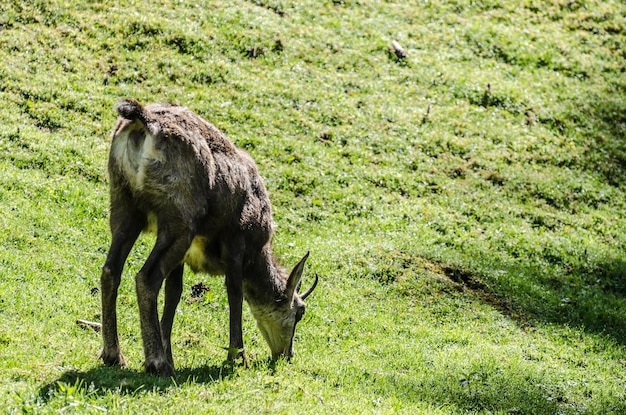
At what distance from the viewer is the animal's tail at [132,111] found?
8078 mm

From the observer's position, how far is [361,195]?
16.9m

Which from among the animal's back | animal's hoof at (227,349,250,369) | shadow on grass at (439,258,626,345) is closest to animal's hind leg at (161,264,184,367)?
the animal's back

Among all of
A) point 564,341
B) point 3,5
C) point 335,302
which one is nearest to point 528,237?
point 564,341

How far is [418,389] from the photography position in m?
10.1

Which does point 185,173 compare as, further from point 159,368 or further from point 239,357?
point 239,357

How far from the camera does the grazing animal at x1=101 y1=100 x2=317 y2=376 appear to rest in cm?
827

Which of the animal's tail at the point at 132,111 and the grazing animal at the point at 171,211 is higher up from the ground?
the animal's tail at the point at 132,111

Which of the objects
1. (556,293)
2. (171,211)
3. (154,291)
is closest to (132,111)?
(171,211)

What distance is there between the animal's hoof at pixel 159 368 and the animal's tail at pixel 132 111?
245 centimetres

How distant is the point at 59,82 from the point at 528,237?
10.4 metres

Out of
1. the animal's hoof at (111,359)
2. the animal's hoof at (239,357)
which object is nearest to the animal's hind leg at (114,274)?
the animal's hoof at (111,359)

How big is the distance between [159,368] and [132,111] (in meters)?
2.60

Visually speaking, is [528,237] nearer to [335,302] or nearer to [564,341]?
[564,341]

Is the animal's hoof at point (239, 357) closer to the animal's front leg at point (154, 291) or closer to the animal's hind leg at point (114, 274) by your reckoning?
the animal's front leg at point (154, 291)
